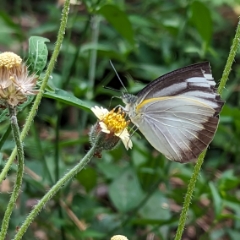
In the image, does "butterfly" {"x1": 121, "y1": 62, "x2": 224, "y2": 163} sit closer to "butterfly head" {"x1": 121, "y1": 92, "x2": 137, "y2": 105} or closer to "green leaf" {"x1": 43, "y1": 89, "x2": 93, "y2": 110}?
"butterfly head" {"x1": 121, "y1": 92, "x2": 137, "y2": 105}

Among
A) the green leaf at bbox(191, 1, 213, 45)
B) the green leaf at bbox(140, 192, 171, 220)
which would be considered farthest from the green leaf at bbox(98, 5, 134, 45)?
the green leaf at bbox(140, 192, 171, 220)

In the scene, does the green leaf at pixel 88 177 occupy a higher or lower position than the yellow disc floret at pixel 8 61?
lower

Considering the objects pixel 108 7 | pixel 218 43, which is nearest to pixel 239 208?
pixel 108 7

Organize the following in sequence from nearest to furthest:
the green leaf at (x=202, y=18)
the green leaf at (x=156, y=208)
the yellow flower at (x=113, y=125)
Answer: the yellow flower at (x=113, y=125), the green leaf at (x=202, y=18), the green leaf at (x=156, y=208)

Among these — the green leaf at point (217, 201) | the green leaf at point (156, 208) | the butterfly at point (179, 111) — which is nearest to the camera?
the butterfly at point (179, 111)

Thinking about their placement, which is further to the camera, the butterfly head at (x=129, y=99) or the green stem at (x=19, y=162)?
the butterfly head at (x=129, y=99)

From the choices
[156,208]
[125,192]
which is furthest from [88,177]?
[156,208]

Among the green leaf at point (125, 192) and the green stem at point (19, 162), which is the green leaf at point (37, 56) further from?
the green leaf at point (125, 192)

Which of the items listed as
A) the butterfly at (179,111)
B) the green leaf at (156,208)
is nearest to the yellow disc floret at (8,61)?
the butterfly at (179,111)
